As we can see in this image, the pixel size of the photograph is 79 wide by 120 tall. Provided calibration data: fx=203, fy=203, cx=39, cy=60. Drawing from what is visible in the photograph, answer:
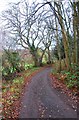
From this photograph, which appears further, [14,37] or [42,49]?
[42,49]

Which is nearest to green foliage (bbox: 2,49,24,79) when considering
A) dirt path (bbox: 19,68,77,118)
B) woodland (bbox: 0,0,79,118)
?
woodland (bbox: 0,0,79,118)

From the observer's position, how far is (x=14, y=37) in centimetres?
3098

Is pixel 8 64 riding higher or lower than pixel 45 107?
higher

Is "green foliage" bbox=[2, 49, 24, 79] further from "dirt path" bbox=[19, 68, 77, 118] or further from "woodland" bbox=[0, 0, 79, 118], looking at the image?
"dirt path" bbox=[19, 68, 77, 118]

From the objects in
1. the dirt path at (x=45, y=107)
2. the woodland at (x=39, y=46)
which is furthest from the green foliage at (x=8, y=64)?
the dirt path at (x=45, y=107)

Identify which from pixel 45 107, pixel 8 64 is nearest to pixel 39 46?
pixel 8 64

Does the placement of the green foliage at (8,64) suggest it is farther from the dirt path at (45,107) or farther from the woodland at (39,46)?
the dirt path at (45,107)

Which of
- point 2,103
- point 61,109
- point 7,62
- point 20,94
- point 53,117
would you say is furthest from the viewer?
point 7,62

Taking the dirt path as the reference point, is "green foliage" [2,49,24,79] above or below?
above

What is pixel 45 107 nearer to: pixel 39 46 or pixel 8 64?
pixel 8 64

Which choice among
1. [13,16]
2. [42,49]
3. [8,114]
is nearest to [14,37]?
[13,16]

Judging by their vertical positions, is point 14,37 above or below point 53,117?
above

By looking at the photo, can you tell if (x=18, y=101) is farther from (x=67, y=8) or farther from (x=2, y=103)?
(x=67, y=8)

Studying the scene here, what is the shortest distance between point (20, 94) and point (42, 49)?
28133 mm
